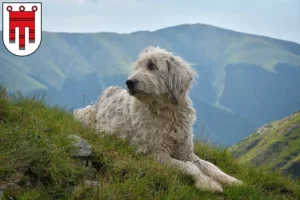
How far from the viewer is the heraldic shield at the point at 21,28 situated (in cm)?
1050

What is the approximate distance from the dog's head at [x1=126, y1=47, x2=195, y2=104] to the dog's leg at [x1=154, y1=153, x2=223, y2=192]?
126 centimetres

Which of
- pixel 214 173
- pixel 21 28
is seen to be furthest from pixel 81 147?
pixel 21 28

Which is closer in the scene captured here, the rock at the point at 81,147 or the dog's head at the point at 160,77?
the rock at the point at 81,147

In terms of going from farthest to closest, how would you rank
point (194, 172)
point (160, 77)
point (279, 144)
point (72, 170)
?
1. point (279, 144)
2. point (160, 77)
3. point (194, 172)
4. point (72, 170)

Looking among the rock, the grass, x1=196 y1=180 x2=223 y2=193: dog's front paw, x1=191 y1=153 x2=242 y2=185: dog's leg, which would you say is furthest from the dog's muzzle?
x1=196 y1=180 x2=223 y2=193: dog's front paw

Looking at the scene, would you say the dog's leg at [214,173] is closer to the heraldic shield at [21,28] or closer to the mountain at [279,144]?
the heraldic shield at [21,28]

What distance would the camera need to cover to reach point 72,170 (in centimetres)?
745

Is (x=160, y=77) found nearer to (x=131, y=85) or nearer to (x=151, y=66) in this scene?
(x=151, y=66)

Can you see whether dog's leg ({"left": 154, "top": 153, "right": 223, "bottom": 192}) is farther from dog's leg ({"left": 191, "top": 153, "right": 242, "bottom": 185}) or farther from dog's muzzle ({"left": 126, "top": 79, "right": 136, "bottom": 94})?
dog's muzzle ({"left": 126, "top": 79, "right": 136, "bottom": 94})

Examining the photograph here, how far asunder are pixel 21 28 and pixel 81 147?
157 inches

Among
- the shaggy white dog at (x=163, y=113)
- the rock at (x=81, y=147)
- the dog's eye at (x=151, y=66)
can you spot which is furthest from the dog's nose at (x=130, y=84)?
the rock at (x=81, y=147)

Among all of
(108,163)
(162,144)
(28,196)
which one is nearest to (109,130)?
(162,144)

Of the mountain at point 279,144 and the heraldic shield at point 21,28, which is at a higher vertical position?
the heraldic shield at point 21,28

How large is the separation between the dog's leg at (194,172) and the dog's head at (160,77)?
1265mm
